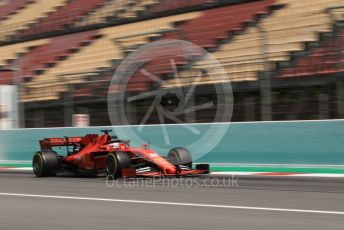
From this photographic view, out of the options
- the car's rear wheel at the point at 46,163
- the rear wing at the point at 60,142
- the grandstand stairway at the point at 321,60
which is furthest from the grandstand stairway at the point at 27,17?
the car's rear wheel at the point at 46,163

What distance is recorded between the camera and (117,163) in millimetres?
9766

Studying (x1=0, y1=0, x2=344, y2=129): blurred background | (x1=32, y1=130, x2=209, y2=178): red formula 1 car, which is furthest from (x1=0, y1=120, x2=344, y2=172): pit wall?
(x1=32, y1=130, x2=209, y2=178): red formula 1 car

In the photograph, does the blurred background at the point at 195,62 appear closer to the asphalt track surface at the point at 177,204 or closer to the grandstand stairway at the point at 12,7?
the asphalt track surface at the point at 177,204

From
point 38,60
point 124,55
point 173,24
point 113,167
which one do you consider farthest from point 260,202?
point 38,60

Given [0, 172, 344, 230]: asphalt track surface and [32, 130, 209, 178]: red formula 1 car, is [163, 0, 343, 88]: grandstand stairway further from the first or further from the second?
[0, 172, 344, 230]: asphalt track surface

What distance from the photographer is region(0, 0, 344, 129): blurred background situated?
12094 mm

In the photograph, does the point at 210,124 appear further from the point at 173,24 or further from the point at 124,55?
the point at 173,24

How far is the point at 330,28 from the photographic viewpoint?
44.1 feet

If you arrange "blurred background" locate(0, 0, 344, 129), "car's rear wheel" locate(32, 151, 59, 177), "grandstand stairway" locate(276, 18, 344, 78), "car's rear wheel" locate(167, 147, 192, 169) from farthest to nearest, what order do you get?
1. "blurred background" locate(0, 0, 344, 129)
2. "grandstand stairway" locate(276, 18, 344, 78)
3. "car's rear wheel" locate(32, 151, 59, 177)
4. "car's rear wheel" locate(167, 147, 192, 169)

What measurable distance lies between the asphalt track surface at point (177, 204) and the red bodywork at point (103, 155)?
0.60ft

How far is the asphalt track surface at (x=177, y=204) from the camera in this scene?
573cm

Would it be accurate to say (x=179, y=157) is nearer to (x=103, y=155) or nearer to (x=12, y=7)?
(x=103, y=155)

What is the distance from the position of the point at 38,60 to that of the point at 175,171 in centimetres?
1628

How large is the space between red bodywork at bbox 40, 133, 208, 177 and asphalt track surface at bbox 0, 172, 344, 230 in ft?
0.60
